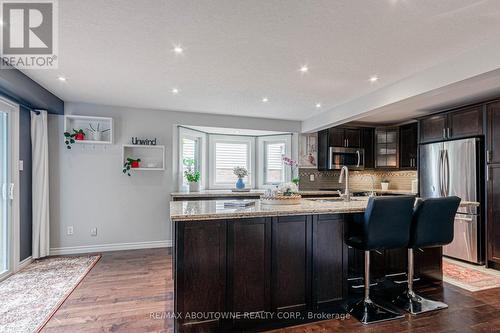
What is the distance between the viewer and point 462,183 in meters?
3.78

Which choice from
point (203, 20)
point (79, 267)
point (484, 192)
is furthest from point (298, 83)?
point (79, 267)

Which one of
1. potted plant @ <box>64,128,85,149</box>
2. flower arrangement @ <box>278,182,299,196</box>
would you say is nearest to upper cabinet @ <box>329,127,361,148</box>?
flower arrangement @ <box>278,182,299,196</box>

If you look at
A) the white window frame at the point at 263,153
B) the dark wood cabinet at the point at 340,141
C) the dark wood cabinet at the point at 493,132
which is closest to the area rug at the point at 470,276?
the dark wood cabinet at the point at 493,132

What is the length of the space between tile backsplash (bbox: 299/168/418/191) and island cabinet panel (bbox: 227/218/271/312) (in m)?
3.59

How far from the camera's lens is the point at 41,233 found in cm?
390

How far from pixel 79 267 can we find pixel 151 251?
1.04 meters

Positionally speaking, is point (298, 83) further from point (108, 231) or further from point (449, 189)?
point (108, 231)

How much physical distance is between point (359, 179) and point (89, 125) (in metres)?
5.52

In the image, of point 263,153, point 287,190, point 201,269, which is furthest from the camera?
point 263,153

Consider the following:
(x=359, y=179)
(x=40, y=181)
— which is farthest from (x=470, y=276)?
(x=40, y=181)

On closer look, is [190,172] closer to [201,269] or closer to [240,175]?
[240,175]

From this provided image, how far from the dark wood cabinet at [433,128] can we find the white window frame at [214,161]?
126 inches

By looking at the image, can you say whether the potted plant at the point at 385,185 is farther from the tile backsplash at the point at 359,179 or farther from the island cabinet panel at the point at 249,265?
the island cabinet panel at the point at 249,265

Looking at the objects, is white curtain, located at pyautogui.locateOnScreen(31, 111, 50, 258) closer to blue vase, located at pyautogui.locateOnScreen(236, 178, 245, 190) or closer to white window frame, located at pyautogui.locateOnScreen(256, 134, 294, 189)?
blue vase, located at pyautogui.locateOnScreen(236, 178, 245, 190)
